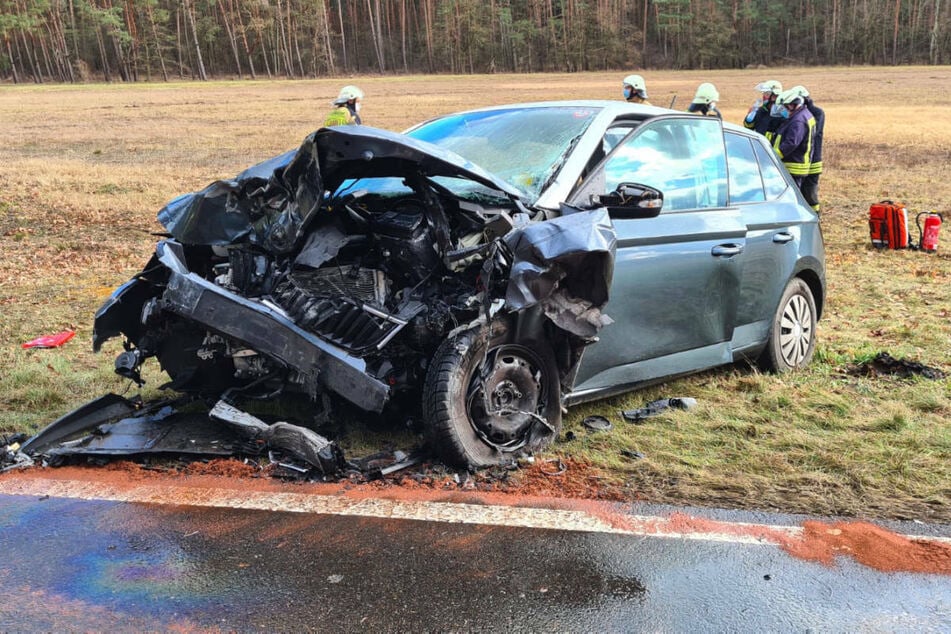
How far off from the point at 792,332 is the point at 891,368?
0.76 metres

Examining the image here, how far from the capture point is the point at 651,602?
9.61 feet

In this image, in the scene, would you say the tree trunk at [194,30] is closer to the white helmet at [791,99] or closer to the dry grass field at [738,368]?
the dry grass field at [738,368]

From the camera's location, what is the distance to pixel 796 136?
10289mm

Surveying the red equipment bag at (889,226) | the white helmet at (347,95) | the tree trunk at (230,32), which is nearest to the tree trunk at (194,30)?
the tree trunk at (230,32)

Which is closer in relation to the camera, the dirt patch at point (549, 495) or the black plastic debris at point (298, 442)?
the dirt patch at point (549, 495)

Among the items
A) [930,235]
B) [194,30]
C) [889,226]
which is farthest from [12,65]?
[930,235]

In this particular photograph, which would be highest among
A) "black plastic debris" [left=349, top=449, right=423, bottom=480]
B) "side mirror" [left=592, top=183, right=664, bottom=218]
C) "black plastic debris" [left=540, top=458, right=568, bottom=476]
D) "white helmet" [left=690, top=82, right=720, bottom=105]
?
"white helmet" [left=690, top=82, right=720, bottom=105]

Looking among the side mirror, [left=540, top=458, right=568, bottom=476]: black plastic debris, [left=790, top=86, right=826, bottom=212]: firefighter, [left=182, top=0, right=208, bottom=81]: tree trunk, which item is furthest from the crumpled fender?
[left=182, top=0, right=208, bottom=81]: tree trunk

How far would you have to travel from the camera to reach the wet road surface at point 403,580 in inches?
110

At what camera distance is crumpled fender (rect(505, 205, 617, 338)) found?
380 cm

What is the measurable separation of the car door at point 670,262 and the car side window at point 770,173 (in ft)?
1.74

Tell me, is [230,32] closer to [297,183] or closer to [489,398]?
[297,183]

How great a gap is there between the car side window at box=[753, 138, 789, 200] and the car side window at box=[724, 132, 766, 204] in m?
0.07

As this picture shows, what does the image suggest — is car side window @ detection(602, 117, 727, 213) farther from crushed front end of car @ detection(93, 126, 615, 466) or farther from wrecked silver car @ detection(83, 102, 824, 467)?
crushed front end of car @ detection(93, 126, 615, 466)
